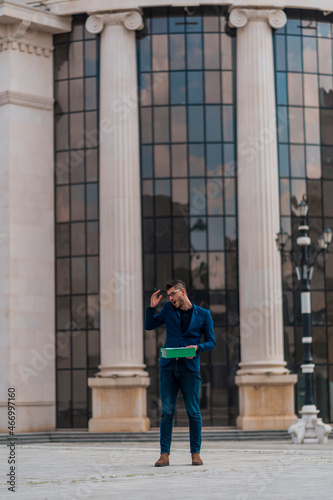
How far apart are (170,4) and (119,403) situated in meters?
13.7

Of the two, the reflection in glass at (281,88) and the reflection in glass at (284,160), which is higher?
the reflection in glass at (281,88)

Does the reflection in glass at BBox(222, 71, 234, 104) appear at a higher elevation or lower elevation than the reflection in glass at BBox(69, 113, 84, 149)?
higher

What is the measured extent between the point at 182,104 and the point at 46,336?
9.35m

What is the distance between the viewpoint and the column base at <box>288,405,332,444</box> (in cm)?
2625

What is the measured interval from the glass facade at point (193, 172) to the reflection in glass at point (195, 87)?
0.03m

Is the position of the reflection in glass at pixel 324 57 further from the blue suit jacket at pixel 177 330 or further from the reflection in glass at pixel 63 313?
the blue suit jacket at pixel 177 330

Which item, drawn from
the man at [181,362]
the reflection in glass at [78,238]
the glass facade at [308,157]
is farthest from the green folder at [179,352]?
the reflection in glass at [78,238]

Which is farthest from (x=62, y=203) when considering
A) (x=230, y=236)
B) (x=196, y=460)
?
(x=196, y=460)

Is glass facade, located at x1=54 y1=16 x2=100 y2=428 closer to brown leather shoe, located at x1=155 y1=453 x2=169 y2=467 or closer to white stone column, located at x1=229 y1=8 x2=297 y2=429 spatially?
white stone column, located at x1=229 y1=8 x2=297 y2=429

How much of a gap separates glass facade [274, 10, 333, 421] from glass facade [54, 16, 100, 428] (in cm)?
655

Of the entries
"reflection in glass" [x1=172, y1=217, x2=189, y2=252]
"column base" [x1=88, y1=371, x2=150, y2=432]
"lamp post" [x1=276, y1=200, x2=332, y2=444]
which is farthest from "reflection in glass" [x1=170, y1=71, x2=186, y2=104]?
"column base" [x1=88, y1=371, x2=150, y2=432]

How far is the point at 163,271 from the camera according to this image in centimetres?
3412

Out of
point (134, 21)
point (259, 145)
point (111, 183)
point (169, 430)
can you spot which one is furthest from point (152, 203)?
point (169, 430)

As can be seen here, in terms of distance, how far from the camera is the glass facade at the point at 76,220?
1364 inches
